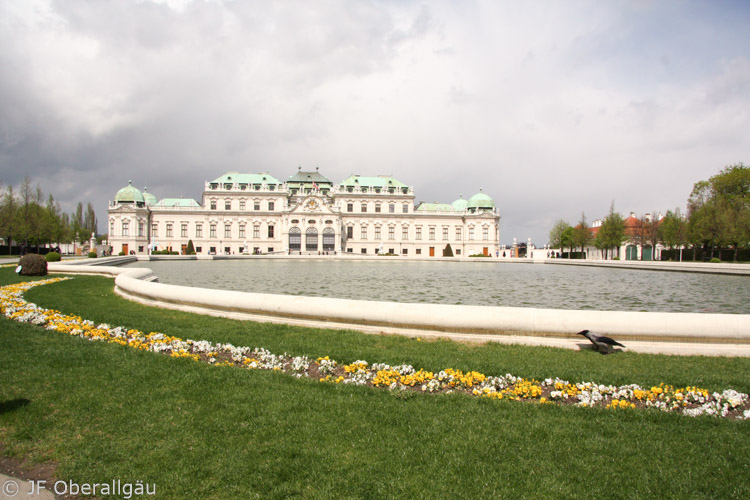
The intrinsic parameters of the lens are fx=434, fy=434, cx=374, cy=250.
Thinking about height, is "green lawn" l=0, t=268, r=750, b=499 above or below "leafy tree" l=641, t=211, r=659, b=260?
below

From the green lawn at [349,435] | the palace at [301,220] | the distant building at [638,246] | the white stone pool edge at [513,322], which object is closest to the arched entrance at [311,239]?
the palace at [301,220]

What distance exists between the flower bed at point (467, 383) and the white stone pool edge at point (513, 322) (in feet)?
7.61

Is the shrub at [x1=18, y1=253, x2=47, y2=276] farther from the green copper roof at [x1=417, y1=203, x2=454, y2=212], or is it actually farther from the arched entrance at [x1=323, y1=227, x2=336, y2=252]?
the green copper roof at [x1=417, y1=203, x2=454, y2=212]

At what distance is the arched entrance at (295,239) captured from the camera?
3361 inches

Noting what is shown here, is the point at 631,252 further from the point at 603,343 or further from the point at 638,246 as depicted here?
the point at 603,343

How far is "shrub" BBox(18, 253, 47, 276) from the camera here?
22.2 meters

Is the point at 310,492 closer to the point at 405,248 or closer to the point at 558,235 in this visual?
the point at 405,248

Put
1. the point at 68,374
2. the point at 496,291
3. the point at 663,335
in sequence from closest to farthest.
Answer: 1. the point at 68,374
2. the point at 663,335
3. the point at 496,291

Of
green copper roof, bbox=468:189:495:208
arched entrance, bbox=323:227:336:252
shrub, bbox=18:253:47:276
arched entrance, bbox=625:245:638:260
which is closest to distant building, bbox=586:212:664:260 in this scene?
arched entrance, bbox=625:245:638:260

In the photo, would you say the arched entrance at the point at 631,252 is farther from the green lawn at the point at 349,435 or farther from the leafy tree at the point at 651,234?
the green lawn at the point at 349,435

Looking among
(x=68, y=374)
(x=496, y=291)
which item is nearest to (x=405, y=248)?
(x=496, y=291)

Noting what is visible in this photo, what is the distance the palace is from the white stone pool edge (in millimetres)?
73905

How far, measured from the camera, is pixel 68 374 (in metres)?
6.27

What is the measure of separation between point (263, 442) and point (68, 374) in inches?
150
